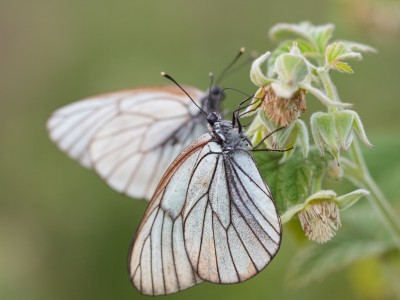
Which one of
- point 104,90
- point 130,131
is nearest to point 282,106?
point 130,131

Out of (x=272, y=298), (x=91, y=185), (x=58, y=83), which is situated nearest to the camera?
(x=272, y=298)

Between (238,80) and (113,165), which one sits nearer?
(113,165)

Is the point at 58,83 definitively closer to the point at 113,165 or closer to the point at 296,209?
the point at 113,165

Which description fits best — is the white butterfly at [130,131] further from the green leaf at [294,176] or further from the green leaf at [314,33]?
the green leaf at [294,176]

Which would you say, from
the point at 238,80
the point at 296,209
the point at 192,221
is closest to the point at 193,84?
the point at 238,80

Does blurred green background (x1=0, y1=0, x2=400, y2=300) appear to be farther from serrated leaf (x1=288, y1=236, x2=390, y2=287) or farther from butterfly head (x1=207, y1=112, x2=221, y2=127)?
butterfly head (x1=207, y1=112, x2=221, y2=127)

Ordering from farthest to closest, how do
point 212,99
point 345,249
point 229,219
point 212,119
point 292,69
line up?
point 212,99
point 345,249
point 212,119
point 229,219
point 292,69

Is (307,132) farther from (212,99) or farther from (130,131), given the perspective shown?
(130,131)
